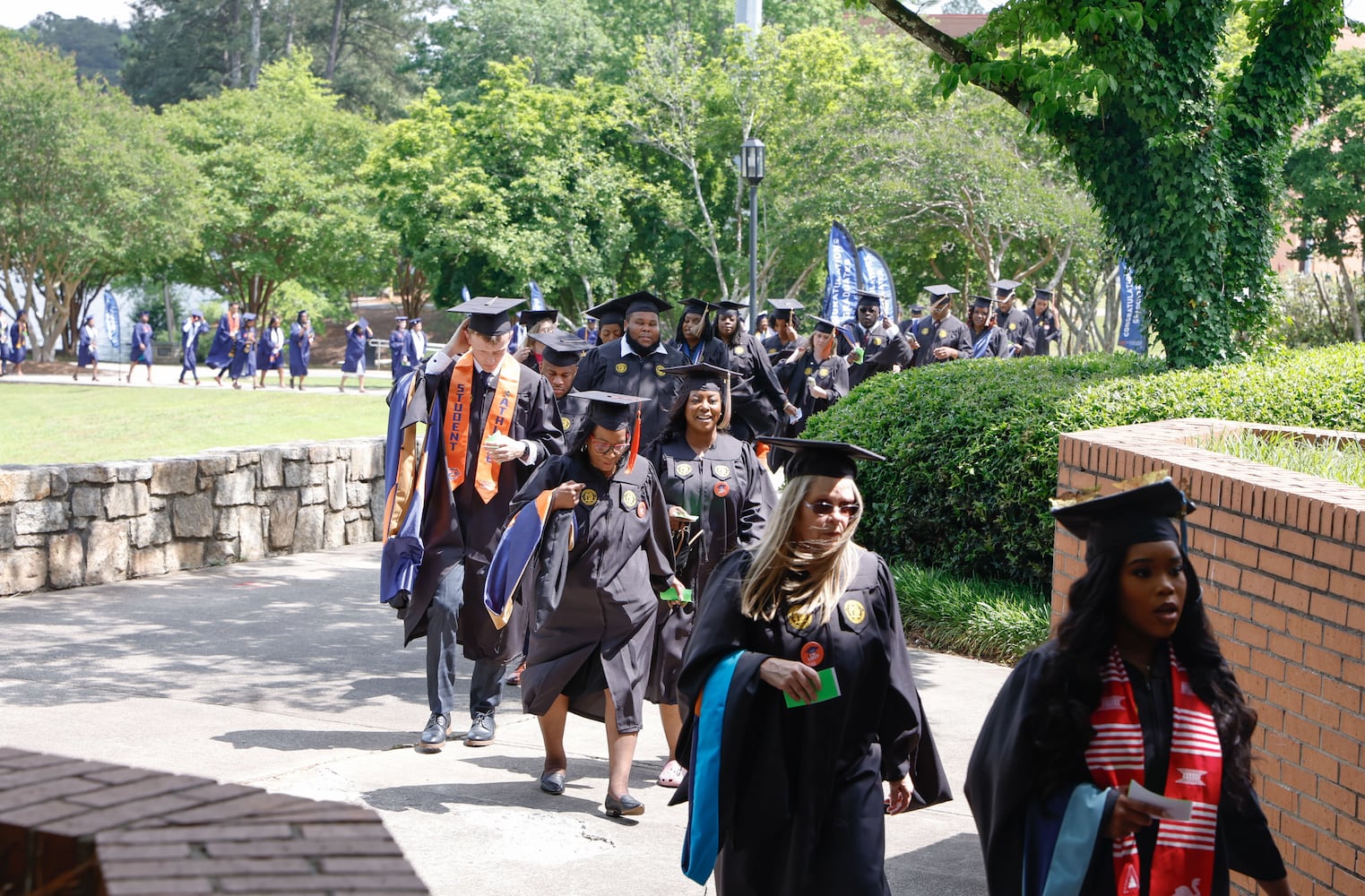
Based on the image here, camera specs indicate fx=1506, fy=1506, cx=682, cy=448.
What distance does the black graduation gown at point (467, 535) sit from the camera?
23.2 ft

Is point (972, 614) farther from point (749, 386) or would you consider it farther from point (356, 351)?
point (356, 351)

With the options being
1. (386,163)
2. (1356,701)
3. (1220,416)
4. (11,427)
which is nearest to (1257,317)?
(1220,416)

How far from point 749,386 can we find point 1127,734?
8.10 meters

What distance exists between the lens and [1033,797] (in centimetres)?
318

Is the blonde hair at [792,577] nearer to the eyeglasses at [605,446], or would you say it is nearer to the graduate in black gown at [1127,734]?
the graduate in black gown at [1127,734]

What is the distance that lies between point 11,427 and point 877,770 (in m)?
21.3

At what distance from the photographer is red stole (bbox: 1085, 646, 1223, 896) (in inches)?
122

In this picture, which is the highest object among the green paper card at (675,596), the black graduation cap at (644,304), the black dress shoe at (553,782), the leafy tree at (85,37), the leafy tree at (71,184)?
the leafy tree at (85,37)

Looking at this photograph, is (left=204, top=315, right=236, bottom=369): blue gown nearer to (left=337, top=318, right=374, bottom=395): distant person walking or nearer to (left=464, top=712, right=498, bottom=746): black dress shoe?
(left=337, top=318, right=374, bottom=395): distant person walking

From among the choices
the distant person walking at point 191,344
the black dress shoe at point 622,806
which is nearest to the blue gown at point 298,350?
the distant person walking at point 191,344

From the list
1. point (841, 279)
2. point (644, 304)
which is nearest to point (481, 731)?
point (644, 304)

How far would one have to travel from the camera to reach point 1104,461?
19.8ft

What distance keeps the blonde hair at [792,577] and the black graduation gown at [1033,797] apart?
0.74 m

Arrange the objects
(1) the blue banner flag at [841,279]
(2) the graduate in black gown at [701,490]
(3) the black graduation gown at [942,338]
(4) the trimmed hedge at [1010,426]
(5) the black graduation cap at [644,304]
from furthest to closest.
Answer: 1. (1) the blue banner flag at [841,279]
2. (3) the black graduation gown at [942,338]
3. (5) the black graduation cap at [644,304]
4. (4) the trimmed hedge at [1010,426]
5. (2) the graduate in black gown at [701,490]
